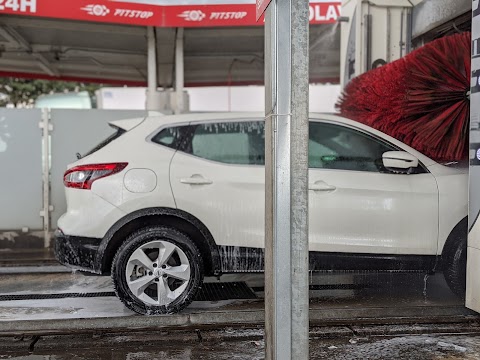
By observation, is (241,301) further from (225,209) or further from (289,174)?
(289,174)

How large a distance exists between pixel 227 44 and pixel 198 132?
7.47 metres

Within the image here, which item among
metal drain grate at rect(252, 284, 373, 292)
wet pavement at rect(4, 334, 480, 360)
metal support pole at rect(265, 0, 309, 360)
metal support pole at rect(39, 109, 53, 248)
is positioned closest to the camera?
metal support pole at rect(265, 0, 309, 360)

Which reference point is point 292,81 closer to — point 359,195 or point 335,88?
point 359,195

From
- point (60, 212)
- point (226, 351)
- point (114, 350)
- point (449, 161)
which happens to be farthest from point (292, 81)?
point (60, 212)

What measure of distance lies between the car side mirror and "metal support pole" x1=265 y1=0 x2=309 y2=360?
8.02 ft

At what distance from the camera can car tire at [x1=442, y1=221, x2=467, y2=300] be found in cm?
585

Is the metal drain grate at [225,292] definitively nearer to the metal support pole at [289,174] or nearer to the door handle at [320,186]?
the door handle at [320,186]

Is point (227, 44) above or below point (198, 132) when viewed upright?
above

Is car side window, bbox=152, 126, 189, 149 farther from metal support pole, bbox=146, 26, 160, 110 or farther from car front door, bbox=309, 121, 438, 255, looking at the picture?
metal support pole, bbox=146, 26, 160, 110

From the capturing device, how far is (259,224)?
19.1ft

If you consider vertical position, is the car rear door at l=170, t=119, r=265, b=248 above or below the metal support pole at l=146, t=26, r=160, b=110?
below

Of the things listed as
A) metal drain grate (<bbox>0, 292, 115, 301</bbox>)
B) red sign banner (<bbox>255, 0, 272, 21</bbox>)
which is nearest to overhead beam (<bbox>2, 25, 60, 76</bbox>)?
metal drain grate (<bbox>0, 292, 115, 301</bbox>)

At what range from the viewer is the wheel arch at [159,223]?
570 cm

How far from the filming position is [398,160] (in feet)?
19.1
